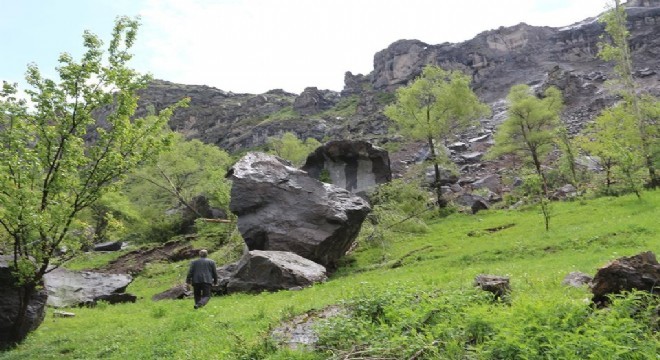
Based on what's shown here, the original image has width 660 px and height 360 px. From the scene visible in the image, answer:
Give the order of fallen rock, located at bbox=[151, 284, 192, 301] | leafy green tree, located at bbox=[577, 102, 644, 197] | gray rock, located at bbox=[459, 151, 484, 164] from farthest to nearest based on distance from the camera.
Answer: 1. gray rock, located at bbox=[459, 151, 484, 164]
2. leafy green tree, located at bbox=[577, 102, 644, 197]
3. fallen rock, located at bbox=[151, 284, 192, 301]

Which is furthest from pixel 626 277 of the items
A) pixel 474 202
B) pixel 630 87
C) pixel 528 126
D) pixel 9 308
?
pixel 528 126

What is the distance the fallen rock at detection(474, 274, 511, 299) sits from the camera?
A: 10109mm

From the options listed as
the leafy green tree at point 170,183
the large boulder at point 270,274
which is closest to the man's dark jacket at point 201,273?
the large boulder at point 270,274

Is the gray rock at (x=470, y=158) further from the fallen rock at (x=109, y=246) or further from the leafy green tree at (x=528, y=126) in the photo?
the fallen rock at (x=109, y=246)

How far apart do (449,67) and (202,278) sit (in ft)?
469

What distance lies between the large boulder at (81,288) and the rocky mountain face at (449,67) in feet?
281

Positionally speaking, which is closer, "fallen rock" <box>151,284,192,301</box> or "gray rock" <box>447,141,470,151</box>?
"fallen rock" <box>151,284,192,301</box>

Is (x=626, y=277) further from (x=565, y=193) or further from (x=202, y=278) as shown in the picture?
(x=565, y=193)

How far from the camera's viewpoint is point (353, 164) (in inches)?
1762

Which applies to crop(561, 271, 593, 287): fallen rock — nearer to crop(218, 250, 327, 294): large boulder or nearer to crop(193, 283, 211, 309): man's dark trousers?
crop(218, 250, 327, 294): large boulder

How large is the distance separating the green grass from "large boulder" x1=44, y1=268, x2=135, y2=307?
1.61m

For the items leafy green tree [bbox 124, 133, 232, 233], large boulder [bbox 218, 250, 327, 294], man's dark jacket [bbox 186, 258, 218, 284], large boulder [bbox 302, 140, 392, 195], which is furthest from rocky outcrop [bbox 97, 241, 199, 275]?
man's dark jacket [bbox 186, 258, 218, 284]

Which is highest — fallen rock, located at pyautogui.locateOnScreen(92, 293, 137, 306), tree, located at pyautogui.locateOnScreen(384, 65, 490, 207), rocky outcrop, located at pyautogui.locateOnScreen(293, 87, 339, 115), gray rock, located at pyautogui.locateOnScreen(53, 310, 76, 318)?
rocky outcrop, located at pyautogui.locateOnScreen(293, 87, 339, 115)

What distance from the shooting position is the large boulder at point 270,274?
21.5 metres
